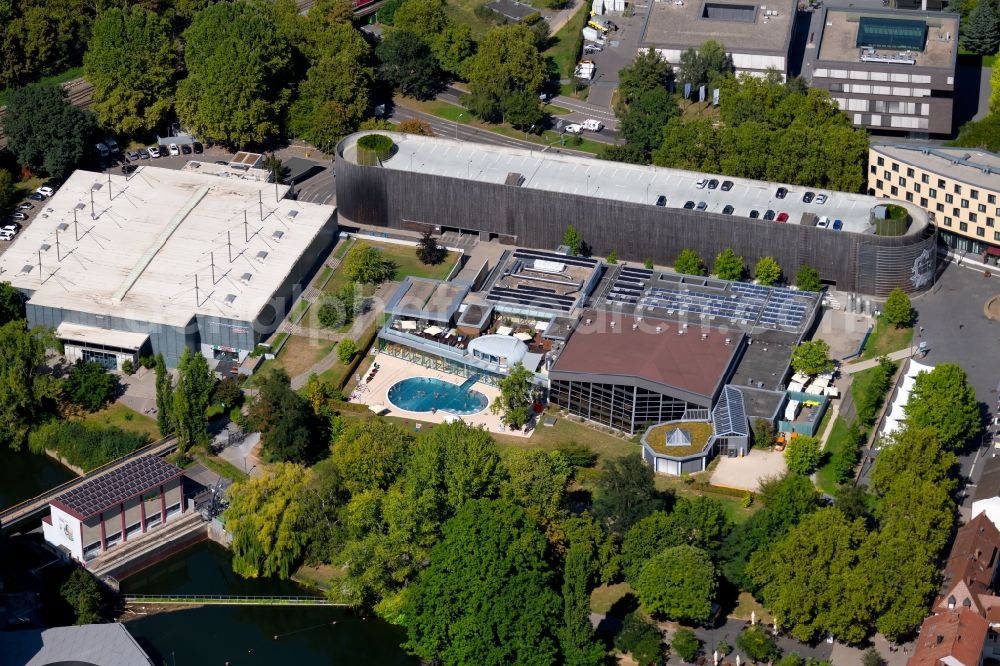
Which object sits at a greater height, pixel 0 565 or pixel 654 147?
pixel 654 147

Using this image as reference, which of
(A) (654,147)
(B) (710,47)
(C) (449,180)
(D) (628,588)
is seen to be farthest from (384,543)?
(B) (710,47)

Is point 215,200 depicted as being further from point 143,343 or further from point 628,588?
point 628,588

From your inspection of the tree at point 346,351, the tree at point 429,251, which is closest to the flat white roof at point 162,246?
the tree at point 346,351

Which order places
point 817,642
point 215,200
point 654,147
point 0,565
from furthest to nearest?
point 654,147
point 215,200
point 0,565
point 817,642

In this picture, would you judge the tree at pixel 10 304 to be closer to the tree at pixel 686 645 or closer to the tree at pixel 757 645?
the tree at pixel 686 645

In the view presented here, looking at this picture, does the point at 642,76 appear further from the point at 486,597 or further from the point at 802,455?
the point at 486,597

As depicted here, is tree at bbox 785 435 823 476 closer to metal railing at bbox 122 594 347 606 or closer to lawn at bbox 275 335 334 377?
metal railing at bbox 122 594 347 606
